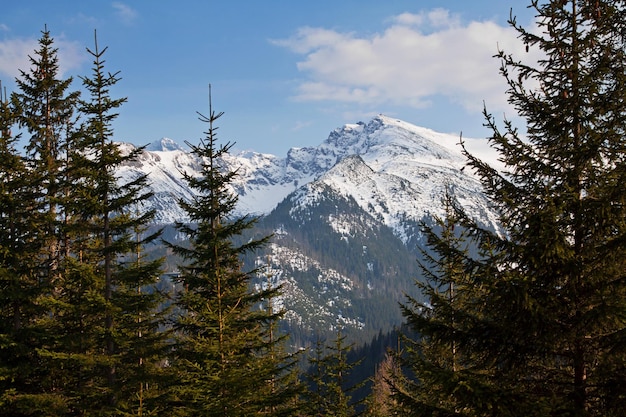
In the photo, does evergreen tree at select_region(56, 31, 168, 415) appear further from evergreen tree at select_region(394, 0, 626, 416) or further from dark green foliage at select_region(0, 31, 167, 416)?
evergreen tree at select_region(394, 0, 626, 416)

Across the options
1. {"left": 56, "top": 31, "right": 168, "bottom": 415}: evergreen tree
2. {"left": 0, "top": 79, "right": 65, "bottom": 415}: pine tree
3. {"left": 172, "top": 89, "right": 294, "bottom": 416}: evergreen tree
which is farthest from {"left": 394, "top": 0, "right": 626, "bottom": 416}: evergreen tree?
{"left": 0, "top": 79, "right": 65, "bottom": 415}: pine tree

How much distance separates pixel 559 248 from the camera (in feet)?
25.5

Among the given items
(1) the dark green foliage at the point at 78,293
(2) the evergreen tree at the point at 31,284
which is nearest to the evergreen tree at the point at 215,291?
(1) the dark green foliage at the point at 78,293

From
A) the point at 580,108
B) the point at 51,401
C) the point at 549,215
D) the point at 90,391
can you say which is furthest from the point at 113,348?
the point at 580,108

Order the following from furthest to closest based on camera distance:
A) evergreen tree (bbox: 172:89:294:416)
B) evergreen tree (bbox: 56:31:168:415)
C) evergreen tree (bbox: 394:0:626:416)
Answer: evergreen tree (bbox: 56:31:168:415), evergreen tree (bbox: 172:89:294:416), evergreen tree (bbox: 394:0:626:416)

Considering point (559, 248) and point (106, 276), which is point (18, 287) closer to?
point (106, 276)

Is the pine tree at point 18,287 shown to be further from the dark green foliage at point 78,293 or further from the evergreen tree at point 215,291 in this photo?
the evergreen tree at point 215,291

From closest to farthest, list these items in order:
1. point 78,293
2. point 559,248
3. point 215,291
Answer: point 559,248 < point 215,291 < point 78,293

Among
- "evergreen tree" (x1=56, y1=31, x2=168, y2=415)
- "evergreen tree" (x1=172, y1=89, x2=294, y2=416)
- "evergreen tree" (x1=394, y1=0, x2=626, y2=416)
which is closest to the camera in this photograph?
"evergreen tree" (x1=394, y1=0, x2=626, y2=416)

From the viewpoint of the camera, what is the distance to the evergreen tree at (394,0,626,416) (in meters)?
7.68

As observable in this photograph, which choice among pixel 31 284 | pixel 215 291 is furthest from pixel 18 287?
pixel 215 291

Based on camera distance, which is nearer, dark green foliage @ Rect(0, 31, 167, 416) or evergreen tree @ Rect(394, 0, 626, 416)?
evergreen tree @ Rect(394, 0, 626, 416)

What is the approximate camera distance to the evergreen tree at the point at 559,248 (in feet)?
25.2

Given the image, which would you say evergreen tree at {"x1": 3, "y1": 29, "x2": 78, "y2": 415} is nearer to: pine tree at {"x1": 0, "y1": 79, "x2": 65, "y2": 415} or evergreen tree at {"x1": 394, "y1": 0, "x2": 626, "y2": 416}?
pine tree at {"x1": 0, "y1": 79, "x2": 65, "y2": 415}
